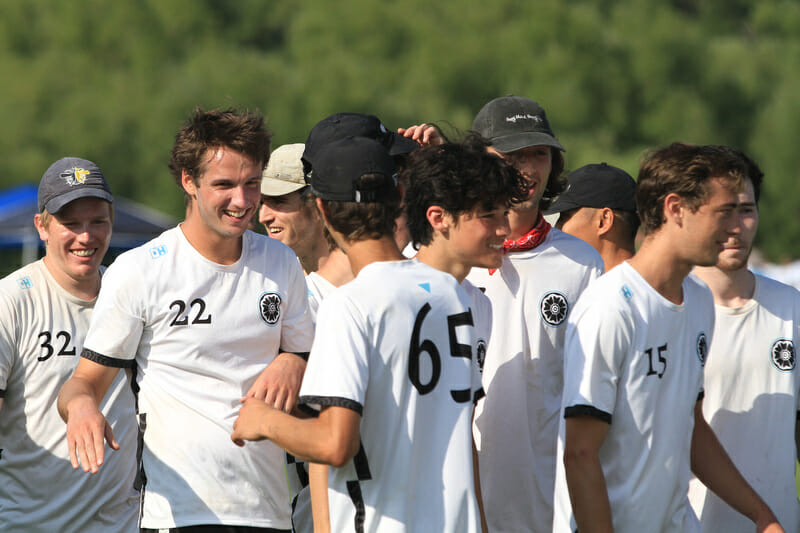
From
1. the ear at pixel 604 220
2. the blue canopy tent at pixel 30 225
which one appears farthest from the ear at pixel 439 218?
the blue canopy tent at pixel 30 225

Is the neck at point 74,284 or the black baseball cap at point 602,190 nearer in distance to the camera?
the neck at point 74,284

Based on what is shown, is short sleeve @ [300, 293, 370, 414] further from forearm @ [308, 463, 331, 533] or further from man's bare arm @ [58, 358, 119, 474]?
man's bare arm @ [58, 358, 119, 474]

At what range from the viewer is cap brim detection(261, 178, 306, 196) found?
217 inches

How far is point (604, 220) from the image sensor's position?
216 inches

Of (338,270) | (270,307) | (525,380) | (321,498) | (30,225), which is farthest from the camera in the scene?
(30,225)

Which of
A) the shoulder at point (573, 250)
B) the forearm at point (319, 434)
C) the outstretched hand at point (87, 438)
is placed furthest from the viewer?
the shoulder at point (573, 250)

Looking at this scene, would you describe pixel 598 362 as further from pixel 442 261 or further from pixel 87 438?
pixel 87 438

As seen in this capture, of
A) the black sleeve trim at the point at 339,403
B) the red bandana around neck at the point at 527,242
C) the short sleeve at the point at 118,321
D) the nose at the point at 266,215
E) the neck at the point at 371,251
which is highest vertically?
the nose at the point at 266,215

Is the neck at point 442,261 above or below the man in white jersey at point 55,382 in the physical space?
above

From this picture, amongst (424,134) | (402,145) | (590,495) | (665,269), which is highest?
(424,134)

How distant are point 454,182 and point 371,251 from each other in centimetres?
51

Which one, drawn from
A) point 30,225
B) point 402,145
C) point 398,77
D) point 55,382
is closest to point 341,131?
point 402,145

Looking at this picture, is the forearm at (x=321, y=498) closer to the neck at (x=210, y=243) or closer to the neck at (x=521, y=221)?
the neck at (x=210, y=243)

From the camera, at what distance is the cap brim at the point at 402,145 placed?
452 cm
